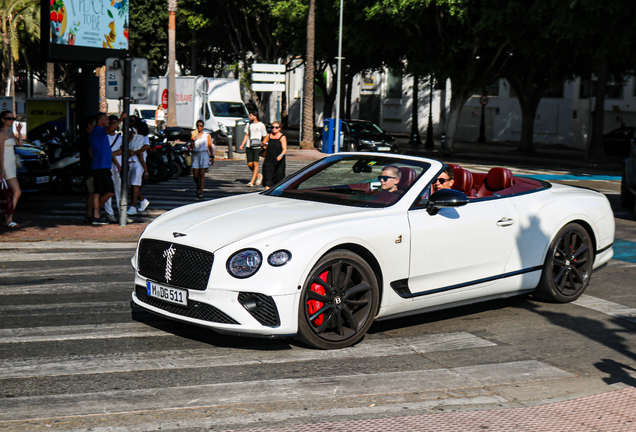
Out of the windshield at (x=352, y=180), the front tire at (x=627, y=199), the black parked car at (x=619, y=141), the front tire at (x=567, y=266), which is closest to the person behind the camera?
the windshield at (x=352, y=180)

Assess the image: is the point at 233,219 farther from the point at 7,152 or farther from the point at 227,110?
the point at 227,110

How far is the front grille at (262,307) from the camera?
525 centimetres

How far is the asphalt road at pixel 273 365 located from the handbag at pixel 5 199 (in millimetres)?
4447

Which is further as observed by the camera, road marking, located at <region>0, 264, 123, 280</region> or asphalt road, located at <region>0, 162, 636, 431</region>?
road marking, located at <region>0, 264, 123, 280</region>

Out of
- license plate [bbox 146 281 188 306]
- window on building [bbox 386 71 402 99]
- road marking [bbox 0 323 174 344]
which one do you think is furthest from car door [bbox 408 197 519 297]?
window on building [bbox 386 71 402 99]

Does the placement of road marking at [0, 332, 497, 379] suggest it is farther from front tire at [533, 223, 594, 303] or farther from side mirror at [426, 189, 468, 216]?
front tire at [533, 223, 594, 303]

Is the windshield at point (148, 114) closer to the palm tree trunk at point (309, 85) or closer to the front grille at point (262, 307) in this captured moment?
the palm tree trunk at point (309, 85)

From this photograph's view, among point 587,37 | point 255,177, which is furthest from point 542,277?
point 587,37

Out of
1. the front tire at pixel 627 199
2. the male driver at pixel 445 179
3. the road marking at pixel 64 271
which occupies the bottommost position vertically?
the road marking at pixel 64 271

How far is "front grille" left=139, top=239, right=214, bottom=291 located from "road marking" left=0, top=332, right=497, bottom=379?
0.51 meters

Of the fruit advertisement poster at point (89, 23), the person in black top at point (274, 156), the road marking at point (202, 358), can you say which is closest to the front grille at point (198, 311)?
the road marking at point (202, 358)

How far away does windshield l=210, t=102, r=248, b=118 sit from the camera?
35469mm

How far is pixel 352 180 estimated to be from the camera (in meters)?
6.80

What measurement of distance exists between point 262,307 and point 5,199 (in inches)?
313
